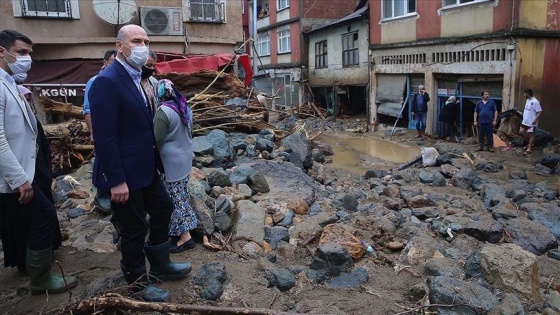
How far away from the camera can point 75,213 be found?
532 centimetres

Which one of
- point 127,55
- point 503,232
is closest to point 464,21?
point 503,232

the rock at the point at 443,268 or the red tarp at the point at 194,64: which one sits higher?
the red tarp at the point at 194,64

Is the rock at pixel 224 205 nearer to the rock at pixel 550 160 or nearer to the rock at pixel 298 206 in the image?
the rock at pixel 298 206

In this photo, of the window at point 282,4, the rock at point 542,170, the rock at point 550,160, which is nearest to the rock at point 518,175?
the rock at point 542,170

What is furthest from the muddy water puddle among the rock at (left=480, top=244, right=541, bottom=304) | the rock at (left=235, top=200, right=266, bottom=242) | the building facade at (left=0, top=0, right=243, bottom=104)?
the rock at (left=480, top=244, right=541, bottom=304)

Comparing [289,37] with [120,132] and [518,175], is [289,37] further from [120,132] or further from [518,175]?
[120,132]

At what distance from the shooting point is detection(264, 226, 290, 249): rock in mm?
4676

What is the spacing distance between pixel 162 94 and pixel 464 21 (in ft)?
41.4

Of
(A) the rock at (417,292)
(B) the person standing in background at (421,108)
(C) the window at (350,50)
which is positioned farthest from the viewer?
(C) the window at (350,50)

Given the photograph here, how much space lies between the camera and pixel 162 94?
3844 mm

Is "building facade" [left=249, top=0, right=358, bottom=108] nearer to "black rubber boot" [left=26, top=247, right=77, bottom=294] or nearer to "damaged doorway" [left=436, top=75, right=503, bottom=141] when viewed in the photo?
"damaged doorway" [left=436, top=75, right=503, bottom=141]

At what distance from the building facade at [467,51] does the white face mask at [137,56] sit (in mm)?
11664

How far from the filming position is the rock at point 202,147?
7.46m

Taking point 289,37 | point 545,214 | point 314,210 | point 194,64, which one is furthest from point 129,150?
point 289,37
